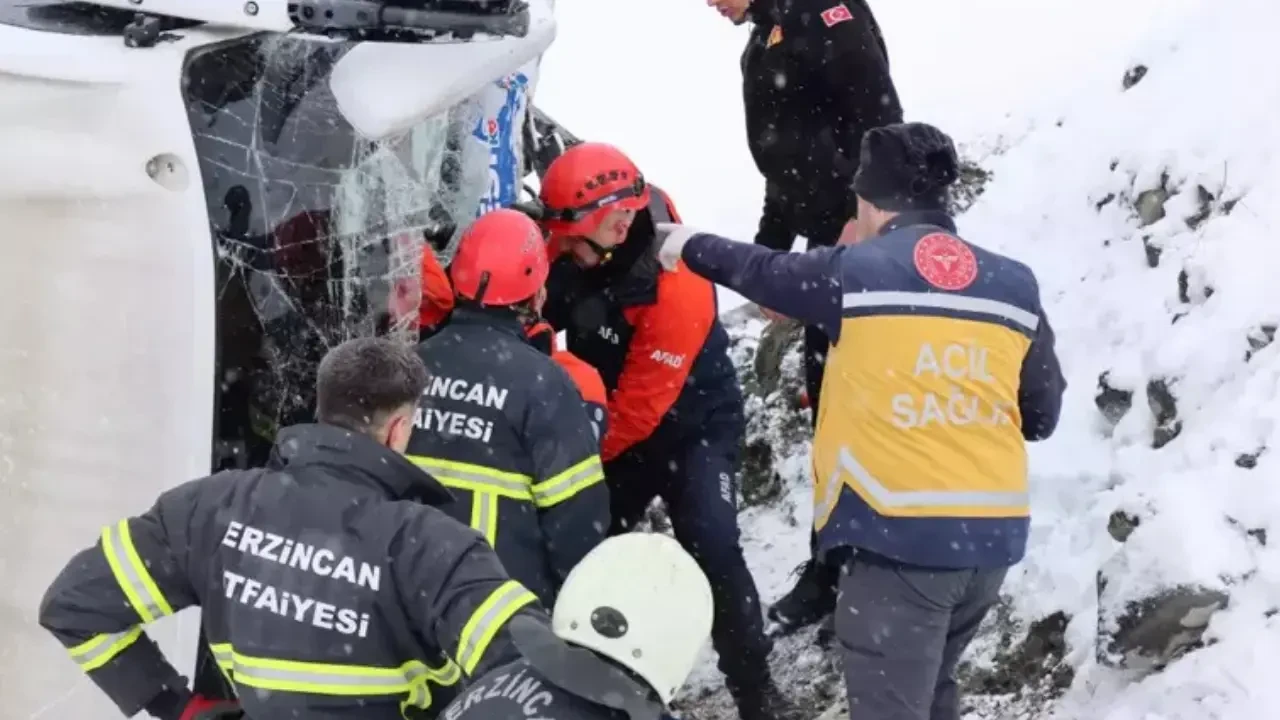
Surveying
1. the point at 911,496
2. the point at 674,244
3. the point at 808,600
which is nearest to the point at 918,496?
the point at 911,496

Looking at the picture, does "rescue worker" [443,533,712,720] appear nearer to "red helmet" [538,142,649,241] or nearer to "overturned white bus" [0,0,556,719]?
"overturned white bus" [0,0,556,719]

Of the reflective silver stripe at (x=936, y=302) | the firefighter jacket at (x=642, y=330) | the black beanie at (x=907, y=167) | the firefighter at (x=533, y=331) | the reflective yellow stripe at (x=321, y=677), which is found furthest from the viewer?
the firefighter jacket at (x=642, y=330)

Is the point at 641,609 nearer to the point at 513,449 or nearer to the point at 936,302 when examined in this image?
the point at 513,449

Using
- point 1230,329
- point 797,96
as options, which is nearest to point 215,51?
point 797,96

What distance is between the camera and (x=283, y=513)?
2.18m

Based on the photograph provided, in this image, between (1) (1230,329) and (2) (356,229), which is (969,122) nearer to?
(1) (1230,329)

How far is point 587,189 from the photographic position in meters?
3.66

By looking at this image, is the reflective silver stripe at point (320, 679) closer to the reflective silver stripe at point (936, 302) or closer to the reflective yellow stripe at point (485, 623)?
the reflective yellow stripe at point (485, 623)

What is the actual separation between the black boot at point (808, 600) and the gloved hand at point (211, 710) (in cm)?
246

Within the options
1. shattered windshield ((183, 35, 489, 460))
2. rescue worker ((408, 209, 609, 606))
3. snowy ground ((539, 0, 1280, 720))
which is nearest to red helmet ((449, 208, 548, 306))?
rescue worker ((408, 209, 609, 606))

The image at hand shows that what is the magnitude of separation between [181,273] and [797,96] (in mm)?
2388

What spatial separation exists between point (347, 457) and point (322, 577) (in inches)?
8.2

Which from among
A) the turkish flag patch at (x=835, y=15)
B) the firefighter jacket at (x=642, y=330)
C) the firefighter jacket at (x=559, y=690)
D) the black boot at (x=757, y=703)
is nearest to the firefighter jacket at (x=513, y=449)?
the firefighter jacket at (x=642, y=330)

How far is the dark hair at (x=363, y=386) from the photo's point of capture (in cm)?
225
